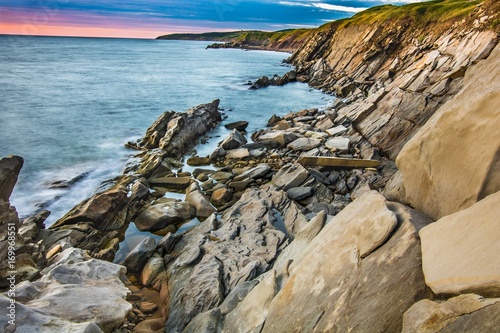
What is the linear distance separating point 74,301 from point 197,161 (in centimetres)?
1519

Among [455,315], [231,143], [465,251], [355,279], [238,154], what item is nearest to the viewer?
[455,315]

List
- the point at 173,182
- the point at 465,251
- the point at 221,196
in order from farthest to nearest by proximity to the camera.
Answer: the point at 173,182, the point at 221,196, the point at 465,251

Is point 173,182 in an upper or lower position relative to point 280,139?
lower

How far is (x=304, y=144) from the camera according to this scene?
2136 centimetres

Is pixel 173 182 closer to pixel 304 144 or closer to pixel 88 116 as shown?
pixel 304 144

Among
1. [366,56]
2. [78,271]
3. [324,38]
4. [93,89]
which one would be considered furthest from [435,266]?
[324,38]

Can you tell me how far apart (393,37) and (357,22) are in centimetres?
Result: 1904

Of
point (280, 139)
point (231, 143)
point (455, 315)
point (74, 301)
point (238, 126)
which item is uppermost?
point (455, 315)

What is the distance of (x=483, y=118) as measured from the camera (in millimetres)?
5586

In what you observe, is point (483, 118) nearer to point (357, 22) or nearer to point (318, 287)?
point (318, 287)

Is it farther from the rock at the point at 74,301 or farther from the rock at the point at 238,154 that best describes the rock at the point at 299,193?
the rock at the point at 74,301

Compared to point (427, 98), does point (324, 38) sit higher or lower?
higher

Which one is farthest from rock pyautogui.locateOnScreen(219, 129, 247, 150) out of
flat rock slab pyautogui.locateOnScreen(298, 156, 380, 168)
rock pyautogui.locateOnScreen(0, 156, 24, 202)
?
rock pyautogui.locateOnScreen(0, 156, 24, 202)

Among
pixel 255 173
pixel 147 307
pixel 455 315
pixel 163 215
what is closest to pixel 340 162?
pixel 255 173
